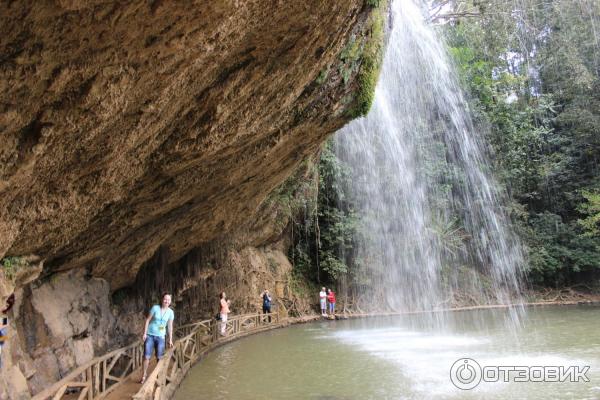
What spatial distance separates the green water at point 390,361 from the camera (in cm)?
820

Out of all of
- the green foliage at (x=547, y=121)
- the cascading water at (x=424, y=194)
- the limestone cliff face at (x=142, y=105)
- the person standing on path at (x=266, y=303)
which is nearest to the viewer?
the limestone cliff face at (x=142, y=105)

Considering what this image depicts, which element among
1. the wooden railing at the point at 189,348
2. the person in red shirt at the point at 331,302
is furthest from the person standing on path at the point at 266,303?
the person in red shirt at the point at 331,302

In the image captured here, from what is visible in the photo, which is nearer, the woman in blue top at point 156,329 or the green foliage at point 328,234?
the woman in blue top at point 156,329

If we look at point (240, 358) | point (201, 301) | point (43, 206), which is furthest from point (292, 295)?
point (43, 206)

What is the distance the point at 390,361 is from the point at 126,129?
8.52 meters

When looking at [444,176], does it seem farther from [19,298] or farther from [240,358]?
[19,298]

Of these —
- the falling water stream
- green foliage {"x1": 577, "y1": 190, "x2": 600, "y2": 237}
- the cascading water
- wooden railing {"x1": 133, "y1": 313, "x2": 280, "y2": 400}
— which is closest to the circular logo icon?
the falling water stream

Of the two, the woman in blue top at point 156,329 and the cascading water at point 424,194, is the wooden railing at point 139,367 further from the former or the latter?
the cascading water at point 424,194

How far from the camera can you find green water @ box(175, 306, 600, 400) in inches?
323

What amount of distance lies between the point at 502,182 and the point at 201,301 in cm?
2201

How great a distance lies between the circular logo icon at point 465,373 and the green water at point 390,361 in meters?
0.15

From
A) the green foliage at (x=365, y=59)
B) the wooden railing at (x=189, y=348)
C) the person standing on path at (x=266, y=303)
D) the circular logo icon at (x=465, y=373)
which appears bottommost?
the circular logo icon at (x=465, y=373)

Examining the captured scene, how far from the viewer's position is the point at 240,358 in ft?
40.2

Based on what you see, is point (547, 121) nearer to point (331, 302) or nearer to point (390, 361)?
point (331, 302)
